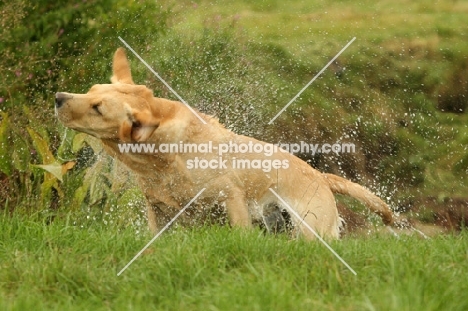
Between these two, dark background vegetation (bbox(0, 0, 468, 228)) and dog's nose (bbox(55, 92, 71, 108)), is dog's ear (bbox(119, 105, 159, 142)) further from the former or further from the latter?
dark background vegetation (bbox(0, 0, 468, 228))

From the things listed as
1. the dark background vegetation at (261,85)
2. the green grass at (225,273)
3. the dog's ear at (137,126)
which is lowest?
the dark background vegetation at (261,85)

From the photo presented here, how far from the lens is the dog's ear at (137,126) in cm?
572

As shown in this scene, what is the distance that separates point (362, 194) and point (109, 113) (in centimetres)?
212

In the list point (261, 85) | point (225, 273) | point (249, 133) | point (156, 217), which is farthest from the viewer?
point (261, 85)

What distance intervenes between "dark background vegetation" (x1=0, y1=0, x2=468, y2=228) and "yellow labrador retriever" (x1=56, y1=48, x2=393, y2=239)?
2.63ft

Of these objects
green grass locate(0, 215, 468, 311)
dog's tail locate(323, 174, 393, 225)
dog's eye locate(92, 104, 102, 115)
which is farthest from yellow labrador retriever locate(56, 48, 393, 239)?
green grass locate(0, 215, 468, 311)

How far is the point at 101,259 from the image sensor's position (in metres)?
5.04

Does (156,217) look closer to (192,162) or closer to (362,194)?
(192,162)

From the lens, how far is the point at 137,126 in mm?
5754

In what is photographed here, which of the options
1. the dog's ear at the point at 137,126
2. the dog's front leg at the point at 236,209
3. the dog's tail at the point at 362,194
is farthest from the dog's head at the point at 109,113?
the dog's tail at the point at 362,194

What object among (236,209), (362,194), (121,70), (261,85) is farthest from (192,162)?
(261,85)

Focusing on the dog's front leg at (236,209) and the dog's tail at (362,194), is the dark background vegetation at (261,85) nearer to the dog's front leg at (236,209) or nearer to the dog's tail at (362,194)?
the dog's tail at (362,194)

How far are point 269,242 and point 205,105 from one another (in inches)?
175

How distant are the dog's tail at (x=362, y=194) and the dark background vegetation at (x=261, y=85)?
26.0 inches
